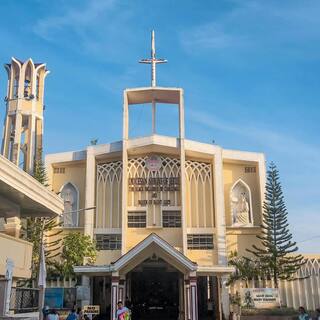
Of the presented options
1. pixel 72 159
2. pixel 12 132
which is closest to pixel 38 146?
pixel 12 132

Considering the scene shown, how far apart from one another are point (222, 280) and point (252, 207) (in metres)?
4.59

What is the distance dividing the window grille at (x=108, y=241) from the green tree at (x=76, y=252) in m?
0.81

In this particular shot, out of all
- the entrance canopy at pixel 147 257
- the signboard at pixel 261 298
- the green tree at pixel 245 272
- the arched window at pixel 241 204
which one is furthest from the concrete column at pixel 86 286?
the arched window at pixel 241 204

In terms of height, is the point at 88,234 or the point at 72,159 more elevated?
the point at 72,159

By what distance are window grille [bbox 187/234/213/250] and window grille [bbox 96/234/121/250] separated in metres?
3.55

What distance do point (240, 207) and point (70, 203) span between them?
29.5 ft

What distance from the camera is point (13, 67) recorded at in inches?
1195

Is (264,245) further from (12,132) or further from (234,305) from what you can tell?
(12,132)

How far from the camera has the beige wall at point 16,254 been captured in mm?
11180

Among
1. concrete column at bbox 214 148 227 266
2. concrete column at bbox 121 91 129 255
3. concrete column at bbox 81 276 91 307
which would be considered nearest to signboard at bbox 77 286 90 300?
concrete column at bbox 81 276 91 307

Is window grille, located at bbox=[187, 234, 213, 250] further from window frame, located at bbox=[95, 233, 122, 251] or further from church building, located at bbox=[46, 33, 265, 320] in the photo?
window frame, located at bbox=[95, 233, 122, 251]

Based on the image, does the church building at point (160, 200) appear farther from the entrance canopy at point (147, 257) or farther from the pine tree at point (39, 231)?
the entrance canopy at point (147, 257)

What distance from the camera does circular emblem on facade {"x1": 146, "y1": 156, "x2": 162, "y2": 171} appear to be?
26.4 metres

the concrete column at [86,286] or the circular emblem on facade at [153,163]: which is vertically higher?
the circular emblem on facade at [153,163]
